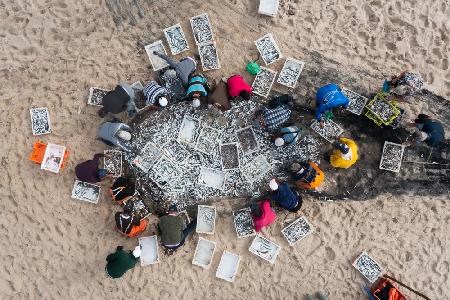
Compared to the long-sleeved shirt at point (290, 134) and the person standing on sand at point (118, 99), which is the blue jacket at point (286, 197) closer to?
Result: the long-sleeved shirt at point (290, 134)

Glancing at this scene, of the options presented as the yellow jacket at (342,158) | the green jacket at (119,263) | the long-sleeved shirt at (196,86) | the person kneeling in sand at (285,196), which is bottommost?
the green jacket at (119,263)

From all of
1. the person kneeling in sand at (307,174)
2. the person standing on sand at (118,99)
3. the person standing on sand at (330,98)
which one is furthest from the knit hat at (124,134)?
the person standing on sand at (330,98)

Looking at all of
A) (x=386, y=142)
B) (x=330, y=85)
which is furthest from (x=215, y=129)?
(x=386, y=142)

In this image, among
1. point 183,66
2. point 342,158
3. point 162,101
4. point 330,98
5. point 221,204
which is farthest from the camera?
point 221,204

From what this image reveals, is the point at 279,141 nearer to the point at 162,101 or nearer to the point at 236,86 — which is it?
the point at 236,86

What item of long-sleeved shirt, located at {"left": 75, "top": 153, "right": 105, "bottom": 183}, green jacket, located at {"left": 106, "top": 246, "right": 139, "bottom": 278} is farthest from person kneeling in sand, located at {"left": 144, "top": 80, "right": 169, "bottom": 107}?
green jacket, located at {"left": 106, "top": 246, "right": 139, "bottom": 278}

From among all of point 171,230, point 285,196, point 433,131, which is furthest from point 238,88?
point 433,131
